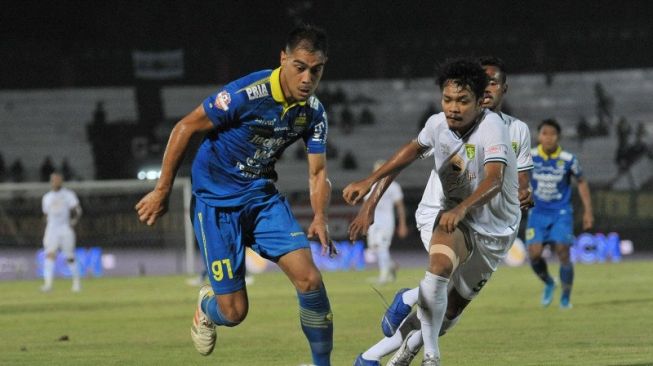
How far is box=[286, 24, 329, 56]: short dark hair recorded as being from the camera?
7031 millimetres

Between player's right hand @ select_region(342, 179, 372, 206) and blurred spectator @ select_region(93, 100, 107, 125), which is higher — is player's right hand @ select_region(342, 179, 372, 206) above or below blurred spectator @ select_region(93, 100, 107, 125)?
above

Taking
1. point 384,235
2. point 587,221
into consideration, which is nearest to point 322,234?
point 587,221

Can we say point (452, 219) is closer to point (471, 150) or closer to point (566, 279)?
point (471, 150)

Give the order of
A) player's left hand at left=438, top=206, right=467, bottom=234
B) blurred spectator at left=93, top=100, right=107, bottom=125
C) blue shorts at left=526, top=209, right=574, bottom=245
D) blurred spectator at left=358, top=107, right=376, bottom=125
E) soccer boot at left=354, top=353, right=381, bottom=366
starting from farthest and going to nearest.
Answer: blurred spectator at left=358, top=107, right=376, bottom=125, blurred spectator at left=93, top=100, right=107, bottom=125, blue shorts at left=526, top=209, right=574, bottom=245, soccer boot at left=354, top=353, right=381, bottom=366, player's left hand at left=438, top=206, right=467, bottom=234

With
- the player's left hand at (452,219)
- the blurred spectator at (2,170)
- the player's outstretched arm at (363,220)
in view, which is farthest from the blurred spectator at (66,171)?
the player's left hand at (452,219)

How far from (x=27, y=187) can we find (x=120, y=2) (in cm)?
1180

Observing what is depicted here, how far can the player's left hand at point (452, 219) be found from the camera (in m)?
6.72

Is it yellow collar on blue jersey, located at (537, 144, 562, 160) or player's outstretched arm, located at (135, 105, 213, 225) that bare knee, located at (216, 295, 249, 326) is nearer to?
player's outstretched arm, located at (135, 105, 213, 225)

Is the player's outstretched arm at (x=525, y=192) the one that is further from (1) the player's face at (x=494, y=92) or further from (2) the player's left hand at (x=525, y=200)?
(1) the player's face at (x=494, y=92)

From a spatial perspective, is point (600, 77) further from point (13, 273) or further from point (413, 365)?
point (413, 365)

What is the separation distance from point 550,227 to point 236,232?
27.5ft

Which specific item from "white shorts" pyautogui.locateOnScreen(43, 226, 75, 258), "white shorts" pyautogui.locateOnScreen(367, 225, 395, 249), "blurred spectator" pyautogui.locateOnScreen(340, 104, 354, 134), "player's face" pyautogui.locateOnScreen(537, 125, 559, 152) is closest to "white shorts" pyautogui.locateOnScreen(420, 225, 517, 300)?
"player's face" pyautogui.locateOnScreen(537, 125, 559, 152)

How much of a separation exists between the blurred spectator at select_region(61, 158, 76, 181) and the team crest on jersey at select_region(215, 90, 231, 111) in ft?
88.5

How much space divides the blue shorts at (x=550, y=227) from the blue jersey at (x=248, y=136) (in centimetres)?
812
